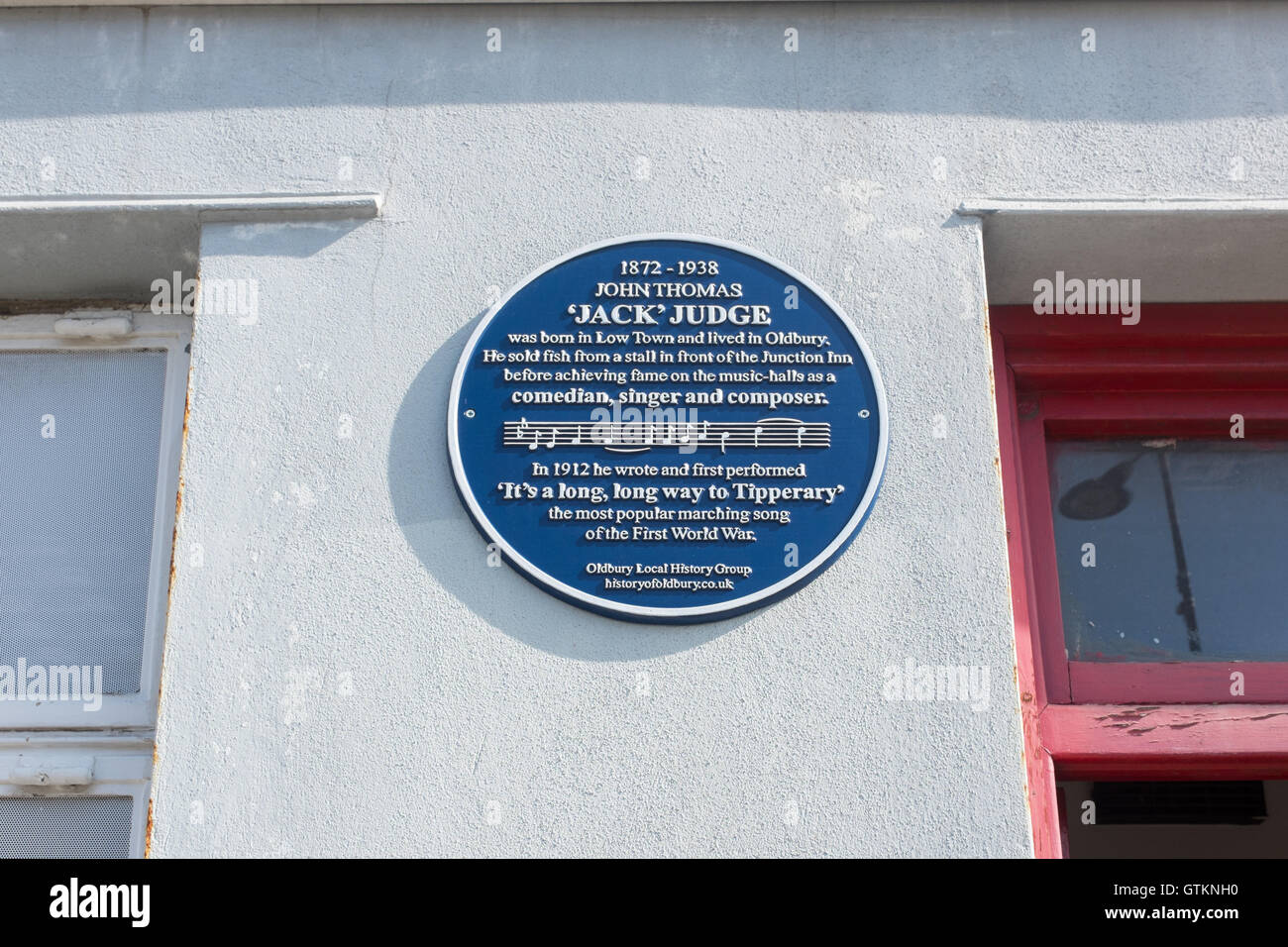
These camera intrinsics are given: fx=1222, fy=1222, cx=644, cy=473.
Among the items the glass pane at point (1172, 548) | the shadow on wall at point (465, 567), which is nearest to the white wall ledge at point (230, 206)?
the shadow on wall at point (465, 567)

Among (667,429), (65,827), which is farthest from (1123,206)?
(65,827)

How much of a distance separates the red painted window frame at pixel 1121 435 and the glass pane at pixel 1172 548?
0.08 meters

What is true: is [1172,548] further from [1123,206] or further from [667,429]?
[667,429]

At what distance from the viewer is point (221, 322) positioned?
3.24 metres

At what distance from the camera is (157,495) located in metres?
3.43

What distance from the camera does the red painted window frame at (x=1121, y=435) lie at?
3193 millimetres

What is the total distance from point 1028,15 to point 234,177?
232cm

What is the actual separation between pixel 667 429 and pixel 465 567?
613 millimetres

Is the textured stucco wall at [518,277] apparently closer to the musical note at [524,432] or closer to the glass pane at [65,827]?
the musical note at [524,432]

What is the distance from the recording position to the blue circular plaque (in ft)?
9.81

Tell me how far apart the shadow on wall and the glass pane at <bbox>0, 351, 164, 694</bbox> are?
863 mm

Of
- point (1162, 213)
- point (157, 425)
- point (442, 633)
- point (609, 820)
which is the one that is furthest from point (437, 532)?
point (1162, 213)

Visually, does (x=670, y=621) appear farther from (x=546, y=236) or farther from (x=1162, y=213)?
(x=1162, y=213)

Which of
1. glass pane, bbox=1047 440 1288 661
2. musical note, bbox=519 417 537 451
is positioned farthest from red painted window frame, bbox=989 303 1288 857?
musical note, bbox=519 417 537 451
